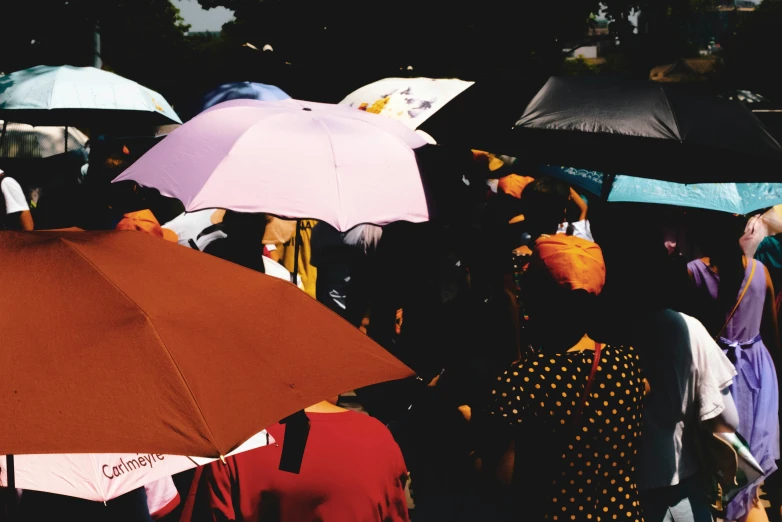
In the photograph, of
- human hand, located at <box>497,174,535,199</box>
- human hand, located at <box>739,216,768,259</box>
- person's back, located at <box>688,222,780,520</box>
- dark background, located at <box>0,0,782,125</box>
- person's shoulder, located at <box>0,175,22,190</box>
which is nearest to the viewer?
person's back, located at <box>688,222,780,520</box>

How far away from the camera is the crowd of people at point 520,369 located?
8.53ft

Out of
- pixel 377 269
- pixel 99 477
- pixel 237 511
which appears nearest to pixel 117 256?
pixel 99 477

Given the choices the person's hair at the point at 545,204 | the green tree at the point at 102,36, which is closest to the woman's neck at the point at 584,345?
the person's hair at the point at 545,204

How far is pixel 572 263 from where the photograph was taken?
274 centimetres

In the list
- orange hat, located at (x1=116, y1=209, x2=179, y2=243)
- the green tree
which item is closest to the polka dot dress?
orange hat, located at (x1=116, y1=209, x2=179, y2=243)

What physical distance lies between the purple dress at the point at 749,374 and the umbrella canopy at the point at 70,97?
5031 mm

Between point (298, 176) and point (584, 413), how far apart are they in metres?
1.71

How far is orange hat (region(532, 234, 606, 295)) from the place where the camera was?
2.73 m

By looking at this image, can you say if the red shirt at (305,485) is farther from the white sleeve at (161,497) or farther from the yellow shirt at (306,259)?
the yellow shirt at (306,259)

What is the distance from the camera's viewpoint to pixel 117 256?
193 centimetres

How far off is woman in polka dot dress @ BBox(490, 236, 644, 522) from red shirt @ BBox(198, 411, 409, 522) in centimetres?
48

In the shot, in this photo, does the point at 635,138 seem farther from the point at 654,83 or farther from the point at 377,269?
the point at 377,269

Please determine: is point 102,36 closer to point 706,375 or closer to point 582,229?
point 582,229

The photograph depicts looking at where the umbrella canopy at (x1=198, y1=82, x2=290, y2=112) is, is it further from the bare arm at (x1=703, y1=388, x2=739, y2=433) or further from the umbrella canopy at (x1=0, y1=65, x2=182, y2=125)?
the bare arm at (x1=703, y1=388, x2=739, y2=433)
